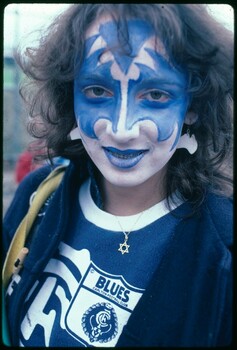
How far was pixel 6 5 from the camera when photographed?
36.7 inches

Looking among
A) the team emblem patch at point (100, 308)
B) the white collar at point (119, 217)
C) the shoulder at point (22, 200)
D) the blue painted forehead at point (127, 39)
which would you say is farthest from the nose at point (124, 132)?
the shoulder at point (22, 200)

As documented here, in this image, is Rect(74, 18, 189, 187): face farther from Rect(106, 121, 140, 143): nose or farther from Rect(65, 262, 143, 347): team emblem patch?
Rect(65, 262, 143, 347): team emblem patch

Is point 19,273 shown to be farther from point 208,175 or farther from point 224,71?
point 224,71

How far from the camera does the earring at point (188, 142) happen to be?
1054 millimetres

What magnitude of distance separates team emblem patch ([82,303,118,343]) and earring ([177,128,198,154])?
0.42m

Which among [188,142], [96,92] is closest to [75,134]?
[96,92]

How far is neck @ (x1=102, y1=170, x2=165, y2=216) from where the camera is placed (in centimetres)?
110

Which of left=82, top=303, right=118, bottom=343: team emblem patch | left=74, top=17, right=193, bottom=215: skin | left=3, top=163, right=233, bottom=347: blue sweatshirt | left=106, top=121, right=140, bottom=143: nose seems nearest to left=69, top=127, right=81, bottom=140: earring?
left=74, top=17, right=193, bottom=215: skin

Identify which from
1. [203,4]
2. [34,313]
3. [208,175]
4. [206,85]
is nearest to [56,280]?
[34,313]

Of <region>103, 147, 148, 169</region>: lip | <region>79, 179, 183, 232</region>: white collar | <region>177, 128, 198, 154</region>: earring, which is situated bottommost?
<region>79, 179, 183, 232</region>: white collar

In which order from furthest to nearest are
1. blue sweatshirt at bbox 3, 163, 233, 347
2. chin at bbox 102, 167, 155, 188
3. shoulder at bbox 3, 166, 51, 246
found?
shoulder at bbox 3, 166, 51, 246 < chin at bbox 102, 167, 155, 188 < blue sweatshirt at bbox 3, 163, 233, 347

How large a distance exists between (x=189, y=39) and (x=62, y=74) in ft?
1.03

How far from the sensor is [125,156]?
98 cm

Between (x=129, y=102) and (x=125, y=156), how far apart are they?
0.12 meters
